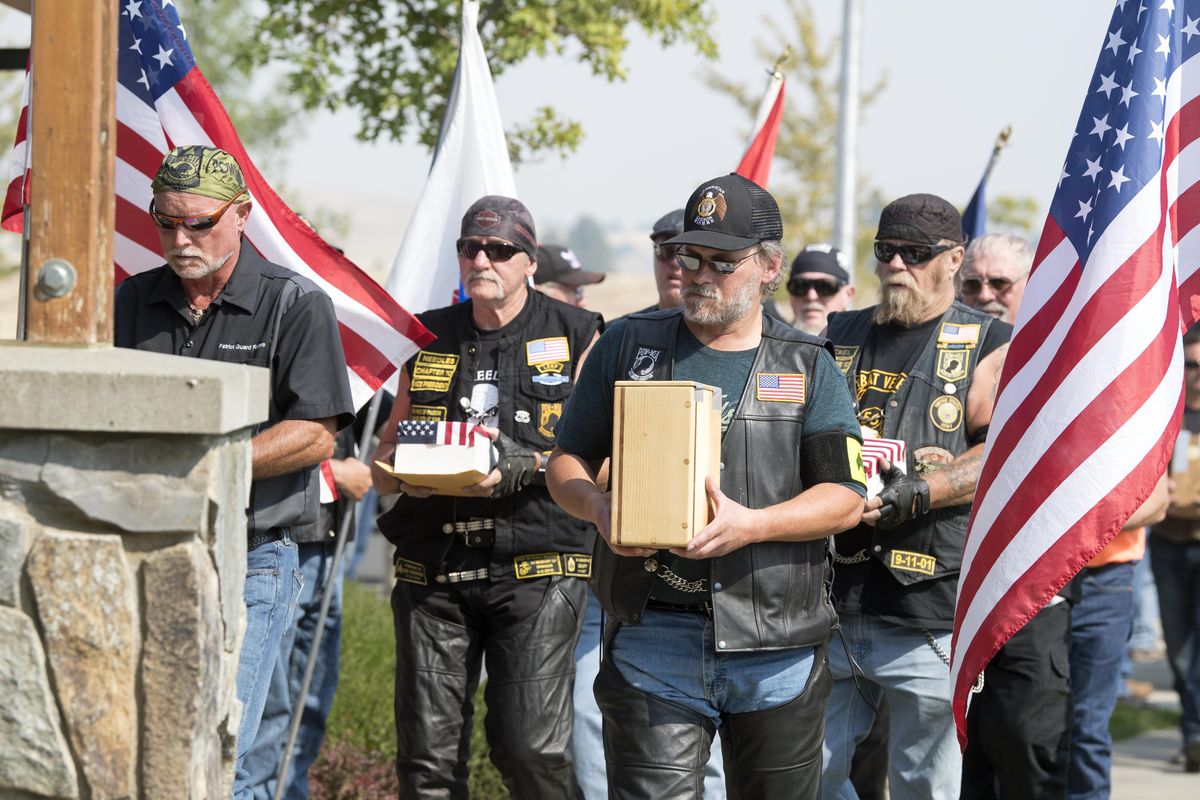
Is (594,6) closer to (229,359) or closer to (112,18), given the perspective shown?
(229,359)

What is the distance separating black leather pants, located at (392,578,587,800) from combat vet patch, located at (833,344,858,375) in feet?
4.26

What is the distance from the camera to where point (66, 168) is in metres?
3.44

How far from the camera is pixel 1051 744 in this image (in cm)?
579

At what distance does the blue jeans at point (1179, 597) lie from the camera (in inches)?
358

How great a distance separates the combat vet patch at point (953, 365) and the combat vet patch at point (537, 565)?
5.06ft

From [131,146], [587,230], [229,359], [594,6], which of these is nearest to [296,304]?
[229,359]

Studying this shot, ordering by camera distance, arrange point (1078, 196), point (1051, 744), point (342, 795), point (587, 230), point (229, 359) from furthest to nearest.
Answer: point (587, 230)
point (342, 795)
point (1051, 744)
point (1078, 196)
point (229, 359)

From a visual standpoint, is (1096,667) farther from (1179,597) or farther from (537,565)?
(1179,597)

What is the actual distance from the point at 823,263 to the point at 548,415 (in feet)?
7.70

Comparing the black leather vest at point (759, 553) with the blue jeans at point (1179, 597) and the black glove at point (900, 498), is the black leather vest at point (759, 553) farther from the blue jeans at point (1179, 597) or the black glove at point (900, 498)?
the blue jeans at point (1179, 597)

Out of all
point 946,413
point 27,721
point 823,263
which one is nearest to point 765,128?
point 823,263

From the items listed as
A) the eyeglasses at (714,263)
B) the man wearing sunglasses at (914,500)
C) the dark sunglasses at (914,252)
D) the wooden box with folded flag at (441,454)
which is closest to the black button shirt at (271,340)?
the wooden box with folded flag at (441,454)

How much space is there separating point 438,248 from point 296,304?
8.82 feet

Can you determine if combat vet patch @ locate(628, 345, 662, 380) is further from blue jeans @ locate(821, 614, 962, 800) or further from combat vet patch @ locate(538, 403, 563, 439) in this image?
blue jeans @ locate(821, 614, 962, 800)
